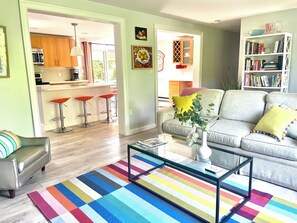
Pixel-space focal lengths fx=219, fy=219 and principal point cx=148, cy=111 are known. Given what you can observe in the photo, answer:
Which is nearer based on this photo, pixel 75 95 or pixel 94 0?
pixel 94 0

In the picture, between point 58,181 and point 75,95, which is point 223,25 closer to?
point 75,95

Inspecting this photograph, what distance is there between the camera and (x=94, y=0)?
344cm

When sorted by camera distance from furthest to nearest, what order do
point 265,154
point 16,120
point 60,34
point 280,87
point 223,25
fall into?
1. point 60,34
2. point 223,25
3. point 280,87
4. point 16,120
5. point 265,154

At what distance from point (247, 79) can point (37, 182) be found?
14.2ft

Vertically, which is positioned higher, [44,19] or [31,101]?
[44,19]

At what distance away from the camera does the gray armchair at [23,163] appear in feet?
6.88

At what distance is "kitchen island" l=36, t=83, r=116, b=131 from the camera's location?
15.4 feet

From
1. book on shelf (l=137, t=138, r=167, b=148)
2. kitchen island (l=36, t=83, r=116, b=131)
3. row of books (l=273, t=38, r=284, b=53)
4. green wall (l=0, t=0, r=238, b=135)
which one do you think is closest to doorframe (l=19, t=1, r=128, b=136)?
green wall (l=0, t=0, r=238, b=135)

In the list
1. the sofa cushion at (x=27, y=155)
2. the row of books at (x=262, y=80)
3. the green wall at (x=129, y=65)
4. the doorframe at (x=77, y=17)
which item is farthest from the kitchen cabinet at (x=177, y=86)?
the sofa cushion at (x=27, y=155)

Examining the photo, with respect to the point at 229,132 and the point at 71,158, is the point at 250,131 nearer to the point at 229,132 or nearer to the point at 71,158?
the point at 229,132

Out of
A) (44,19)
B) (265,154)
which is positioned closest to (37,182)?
(265,154)

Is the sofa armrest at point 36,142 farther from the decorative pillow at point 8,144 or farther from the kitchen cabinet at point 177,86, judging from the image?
the kitchen cabinet at point 177,86

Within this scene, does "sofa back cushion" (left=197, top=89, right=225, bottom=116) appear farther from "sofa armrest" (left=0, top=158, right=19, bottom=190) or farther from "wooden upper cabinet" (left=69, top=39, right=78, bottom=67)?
"wooden upper cabinet" (left=69, top=39, right=78, bottom=67)

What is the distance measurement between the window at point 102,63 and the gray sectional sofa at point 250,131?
572cm
